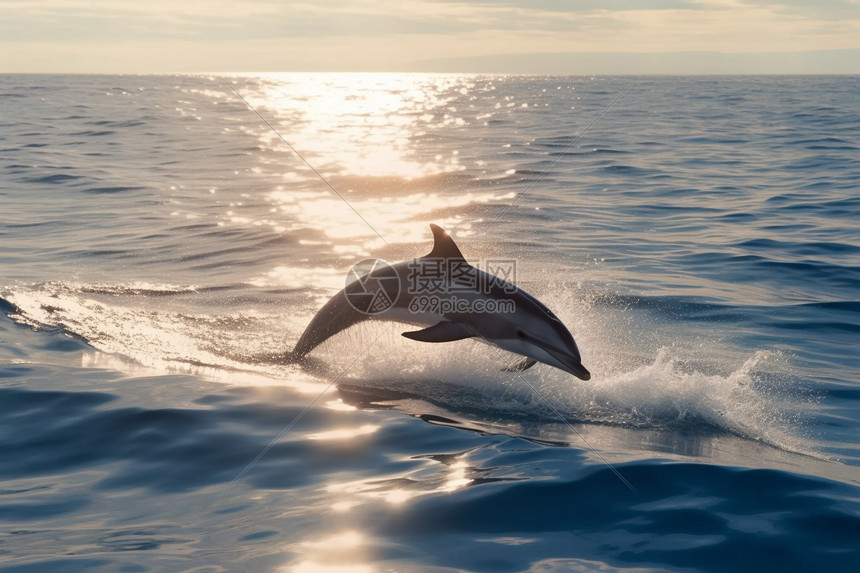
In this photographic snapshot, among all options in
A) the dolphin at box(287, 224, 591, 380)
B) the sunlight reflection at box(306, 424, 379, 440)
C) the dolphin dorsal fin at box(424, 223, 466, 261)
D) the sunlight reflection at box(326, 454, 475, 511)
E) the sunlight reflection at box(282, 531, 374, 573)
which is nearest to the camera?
the sunlight reflection at box(282, 531, 374, 573)

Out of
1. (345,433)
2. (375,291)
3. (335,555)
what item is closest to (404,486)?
(335,555)

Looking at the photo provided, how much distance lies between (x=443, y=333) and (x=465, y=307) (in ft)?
1.46

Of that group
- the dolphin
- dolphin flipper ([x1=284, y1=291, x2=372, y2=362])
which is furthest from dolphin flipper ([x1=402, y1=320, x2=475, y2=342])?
dolphin flipper ([x1=284, y1=291, x2=372, y2=362])

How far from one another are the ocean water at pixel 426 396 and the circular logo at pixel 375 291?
534 millimetres

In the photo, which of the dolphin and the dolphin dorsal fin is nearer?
the dolphin

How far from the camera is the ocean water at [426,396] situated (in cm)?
484

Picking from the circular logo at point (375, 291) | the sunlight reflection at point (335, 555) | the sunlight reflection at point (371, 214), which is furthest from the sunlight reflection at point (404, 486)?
the sunlight reflection at point (371, 214)

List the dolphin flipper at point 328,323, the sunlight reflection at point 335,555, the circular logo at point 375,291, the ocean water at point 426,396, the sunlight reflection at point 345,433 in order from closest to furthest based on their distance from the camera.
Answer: the sunlight reflection at point 335,555 → the ocean water at point 426,396 → the sunlight reflection at point 345,433 → the circular logo at point 375,291 → the dolphin flipper at point 328,323

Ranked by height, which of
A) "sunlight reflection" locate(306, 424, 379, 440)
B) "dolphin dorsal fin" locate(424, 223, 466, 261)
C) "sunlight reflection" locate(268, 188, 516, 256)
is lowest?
"sunlight reflection" locate(306, 424, 379, 440)

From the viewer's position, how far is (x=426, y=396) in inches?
308

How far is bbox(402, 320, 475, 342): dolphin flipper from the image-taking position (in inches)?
292

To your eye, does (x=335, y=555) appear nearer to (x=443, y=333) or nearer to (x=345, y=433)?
(x=345, y=433)

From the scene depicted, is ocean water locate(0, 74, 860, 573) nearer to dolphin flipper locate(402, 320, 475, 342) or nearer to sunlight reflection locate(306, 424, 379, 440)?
sunlight reflection locate(306, 424, 379, 440)

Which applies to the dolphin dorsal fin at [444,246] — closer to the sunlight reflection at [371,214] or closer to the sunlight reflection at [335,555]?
the sunlight reflection at [335,555]
